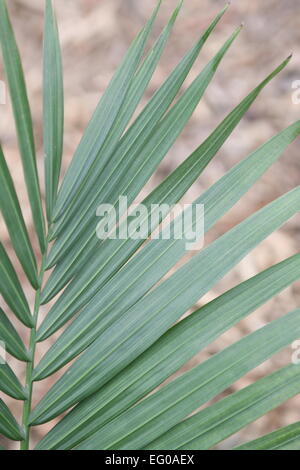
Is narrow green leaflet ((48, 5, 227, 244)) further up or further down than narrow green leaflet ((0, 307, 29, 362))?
further up

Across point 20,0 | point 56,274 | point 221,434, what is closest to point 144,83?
point 56,274

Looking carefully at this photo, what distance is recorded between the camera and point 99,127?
0.63m

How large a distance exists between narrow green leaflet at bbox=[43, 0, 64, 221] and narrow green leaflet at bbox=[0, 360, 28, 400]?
142 mm

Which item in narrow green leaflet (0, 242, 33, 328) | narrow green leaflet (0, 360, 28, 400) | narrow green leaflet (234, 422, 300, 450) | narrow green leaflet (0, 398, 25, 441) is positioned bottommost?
narrow green leaflet (234, 422, 300, 450)

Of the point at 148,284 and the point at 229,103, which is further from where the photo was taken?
the point at 229,103

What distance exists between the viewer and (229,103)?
1265 mm

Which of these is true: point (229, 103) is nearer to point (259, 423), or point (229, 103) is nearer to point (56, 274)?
point (259, 423)

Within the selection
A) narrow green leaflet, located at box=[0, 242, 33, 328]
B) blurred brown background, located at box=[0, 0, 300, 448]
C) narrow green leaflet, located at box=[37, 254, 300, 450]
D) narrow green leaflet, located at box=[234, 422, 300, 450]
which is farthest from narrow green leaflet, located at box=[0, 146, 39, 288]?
blurred brown background, located at box=[0, 0, 300, 448]

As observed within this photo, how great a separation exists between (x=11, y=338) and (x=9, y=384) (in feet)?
0.13

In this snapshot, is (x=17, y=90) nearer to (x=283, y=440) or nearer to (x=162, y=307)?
(x=162, y=307)


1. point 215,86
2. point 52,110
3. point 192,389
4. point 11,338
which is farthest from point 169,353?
point 215,86

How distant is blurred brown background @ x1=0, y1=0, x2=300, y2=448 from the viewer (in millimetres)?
1141

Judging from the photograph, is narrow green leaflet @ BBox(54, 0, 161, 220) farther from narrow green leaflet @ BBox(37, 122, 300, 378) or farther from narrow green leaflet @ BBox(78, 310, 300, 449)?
narrow green leaflet @ BBox(78, 310, 300, 449)

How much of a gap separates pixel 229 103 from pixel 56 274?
756 mm
